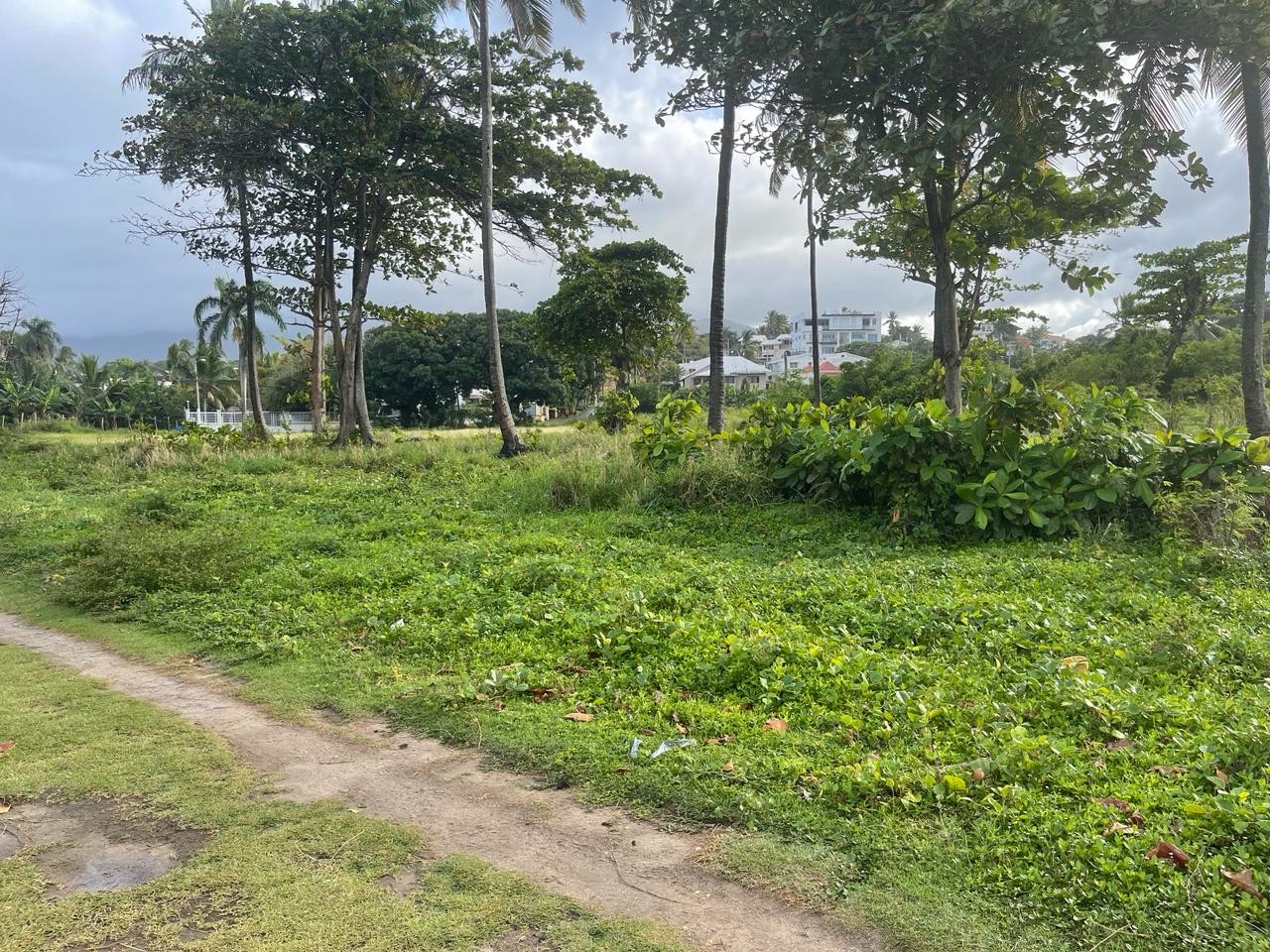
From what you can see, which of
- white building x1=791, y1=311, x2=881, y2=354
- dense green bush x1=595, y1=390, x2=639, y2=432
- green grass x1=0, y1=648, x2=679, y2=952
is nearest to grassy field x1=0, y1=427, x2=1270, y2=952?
green grass x1=0, y1=648, x2=679, y2=952

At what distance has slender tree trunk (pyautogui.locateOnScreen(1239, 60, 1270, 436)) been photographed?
12992 mm

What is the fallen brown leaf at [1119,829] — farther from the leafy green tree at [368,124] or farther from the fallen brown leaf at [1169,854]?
the leafy green tree at [368,124]

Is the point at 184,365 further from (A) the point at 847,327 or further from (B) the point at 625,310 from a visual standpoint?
(A) the point at 847,327

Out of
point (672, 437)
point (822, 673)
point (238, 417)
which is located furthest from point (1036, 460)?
point (238, 417)

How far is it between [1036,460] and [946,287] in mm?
3597

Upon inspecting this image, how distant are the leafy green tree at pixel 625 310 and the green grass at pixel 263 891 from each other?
2319 centimetres

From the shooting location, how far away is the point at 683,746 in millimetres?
3654

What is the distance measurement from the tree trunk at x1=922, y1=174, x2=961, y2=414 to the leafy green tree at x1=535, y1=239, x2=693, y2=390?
1589 cm

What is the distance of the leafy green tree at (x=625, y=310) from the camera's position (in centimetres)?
2689

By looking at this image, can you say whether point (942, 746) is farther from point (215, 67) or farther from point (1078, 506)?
point (215, 67)

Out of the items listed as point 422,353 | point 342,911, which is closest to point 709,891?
point 342,911

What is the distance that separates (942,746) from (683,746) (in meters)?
1.15

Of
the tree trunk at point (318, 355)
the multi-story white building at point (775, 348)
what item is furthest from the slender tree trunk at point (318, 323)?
the multi-story white building at point (775, 348)

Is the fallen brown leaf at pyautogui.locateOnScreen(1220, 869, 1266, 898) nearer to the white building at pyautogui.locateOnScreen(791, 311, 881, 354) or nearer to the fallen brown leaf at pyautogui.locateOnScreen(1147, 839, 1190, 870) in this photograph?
the fallen brown leaf at pyautogui.locateOnScreen(1147, 839, 1190, 870)
